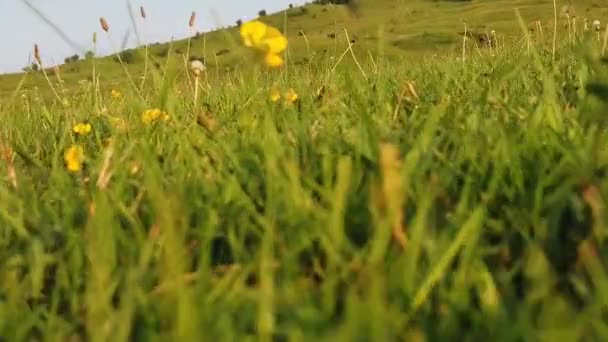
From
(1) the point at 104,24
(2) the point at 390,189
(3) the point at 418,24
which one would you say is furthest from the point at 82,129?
(3) the point at 418,24

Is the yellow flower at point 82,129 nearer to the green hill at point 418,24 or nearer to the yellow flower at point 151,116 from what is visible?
the yellow flower at point 151,116

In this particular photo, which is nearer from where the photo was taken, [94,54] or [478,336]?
[478,336]

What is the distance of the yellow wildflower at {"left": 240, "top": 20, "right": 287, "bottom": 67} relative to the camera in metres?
1.31

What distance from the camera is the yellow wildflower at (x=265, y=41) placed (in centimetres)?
131

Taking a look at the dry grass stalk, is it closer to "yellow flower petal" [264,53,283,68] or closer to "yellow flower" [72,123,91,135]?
"yellow flower petal" [264,53,283,68]

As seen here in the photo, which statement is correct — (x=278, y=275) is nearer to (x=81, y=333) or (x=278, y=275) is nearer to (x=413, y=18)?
(x=81, y=333)

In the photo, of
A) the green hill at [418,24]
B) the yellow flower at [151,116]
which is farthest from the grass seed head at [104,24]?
the green hill at [418,24]

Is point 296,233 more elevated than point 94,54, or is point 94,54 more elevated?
point 94,54

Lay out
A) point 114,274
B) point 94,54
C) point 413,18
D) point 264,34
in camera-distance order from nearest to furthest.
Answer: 1. point 114,274
2. point 264,34
3. point 94,54
4. point 413,18

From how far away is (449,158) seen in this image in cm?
147

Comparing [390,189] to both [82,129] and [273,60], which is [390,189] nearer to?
[273,60]

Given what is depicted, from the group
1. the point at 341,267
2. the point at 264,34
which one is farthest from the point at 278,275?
the point at 264,34

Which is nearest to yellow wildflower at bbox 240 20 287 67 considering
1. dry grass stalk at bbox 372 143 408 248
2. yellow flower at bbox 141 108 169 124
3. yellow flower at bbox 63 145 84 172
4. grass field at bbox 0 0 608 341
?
grass field at bbox 0 0 608 341

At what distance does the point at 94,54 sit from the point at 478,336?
4.90ft
